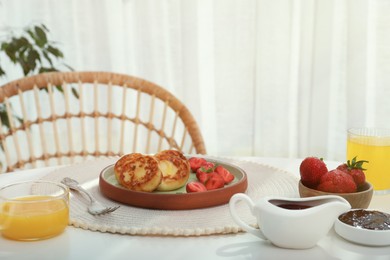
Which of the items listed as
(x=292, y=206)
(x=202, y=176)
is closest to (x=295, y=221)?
(x=292, y=206)

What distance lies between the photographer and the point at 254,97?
3029 millimetres

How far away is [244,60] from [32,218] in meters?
2.17

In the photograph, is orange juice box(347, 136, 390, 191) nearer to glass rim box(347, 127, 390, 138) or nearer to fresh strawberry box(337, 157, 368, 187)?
glass rim box(347, 127, 390, 138)

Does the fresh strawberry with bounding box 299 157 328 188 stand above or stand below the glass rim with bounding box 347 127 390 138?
below

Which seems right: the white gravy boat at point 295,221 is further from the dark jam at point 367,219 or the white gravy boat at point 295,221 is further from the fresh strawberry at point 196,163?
the fresh strawberry at point 196,163

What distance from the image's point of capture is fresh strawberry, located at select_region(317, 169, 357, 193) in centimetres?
108

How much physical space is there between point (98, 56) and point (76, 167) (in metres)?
1.73

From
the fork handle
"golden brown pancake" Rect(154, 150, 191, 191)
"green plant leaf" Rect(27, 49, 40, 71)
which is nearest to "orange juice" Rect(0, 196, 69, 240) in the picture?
the fork handle

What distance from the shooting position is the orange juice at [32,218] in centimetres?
99

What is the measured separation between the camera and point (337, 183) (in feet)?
3.54

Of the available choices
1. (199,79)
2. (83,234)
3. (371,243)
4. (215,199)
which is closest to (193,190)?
(215,199)

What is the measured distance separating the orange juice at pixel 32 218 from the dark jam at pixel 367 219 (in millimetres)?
487

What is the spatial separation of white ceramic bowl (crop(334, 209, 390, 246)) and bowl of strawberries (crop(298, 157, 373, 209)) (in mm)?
101

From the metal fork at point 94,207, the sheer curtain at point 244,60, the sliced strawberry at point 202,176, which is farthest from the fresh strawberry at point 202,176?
the sheer curtain at point 244,60
